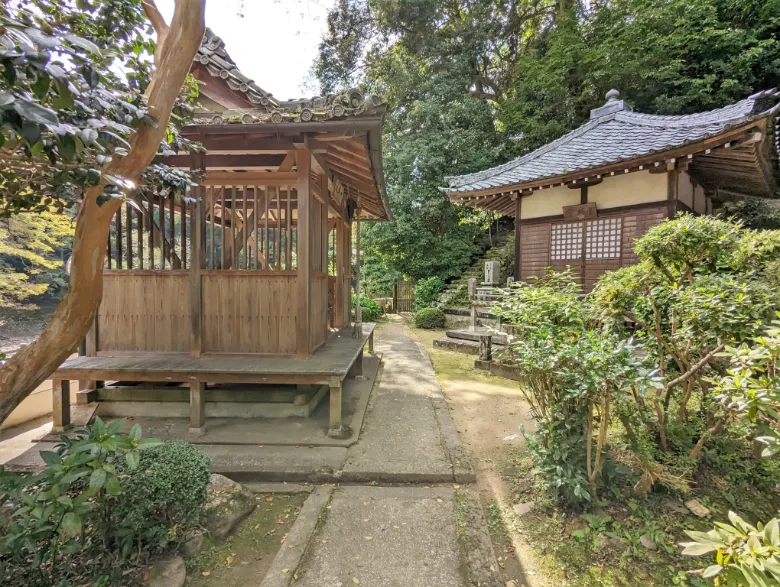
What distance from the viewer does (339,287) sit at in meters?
7.34

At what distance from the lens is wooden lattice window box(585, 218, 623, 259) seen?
25.6 feet

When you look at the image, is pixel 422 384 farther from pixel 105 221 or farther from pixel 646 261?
pixel 105 221

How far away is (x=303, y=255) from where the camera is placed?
4359mm

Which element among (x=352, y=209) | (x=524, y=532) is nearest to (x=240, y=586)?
(x=524, y=532)

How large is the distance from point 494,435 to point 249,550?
2885mm

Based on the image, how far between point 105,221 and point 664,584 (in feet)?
13.2

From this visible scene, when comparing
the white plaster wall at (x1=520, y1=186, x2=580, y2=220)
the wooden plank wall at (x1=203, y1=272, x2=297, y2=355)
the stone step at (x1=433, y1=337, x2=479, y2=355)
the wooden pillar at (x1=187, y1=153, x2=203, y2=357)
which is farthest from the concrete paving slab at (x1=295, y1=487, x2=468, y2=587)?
the white plaster wall at (x1=520, y1=186, x2=580, y2=220)

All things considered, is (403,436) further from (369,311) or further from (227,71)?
(369,311)

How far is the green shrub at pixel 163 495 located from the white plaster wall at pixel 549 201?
898 centimetres

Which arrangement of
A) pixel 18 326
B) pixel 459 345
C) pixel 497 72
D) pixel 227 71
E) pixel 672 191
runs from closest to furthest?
pixel 227 71
pixel 672 191
pixel 459 345
pixel 18 326
pixel 497 72

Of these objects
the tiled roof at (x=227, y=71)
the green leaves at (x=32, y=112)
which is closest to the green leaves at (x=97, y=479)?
the green leaves at (x=32, y=112)

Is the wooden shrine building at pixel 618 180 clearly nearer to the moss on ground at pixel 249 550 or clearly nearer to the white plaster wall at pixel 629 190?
the white plaster wall at pixel 629 190

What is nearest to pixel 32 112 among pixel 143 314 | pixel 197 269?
pixel 197 269

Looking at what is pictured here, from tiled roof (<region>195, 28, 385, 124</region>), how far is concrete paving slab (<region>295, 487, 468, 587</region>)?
3.51 metres
